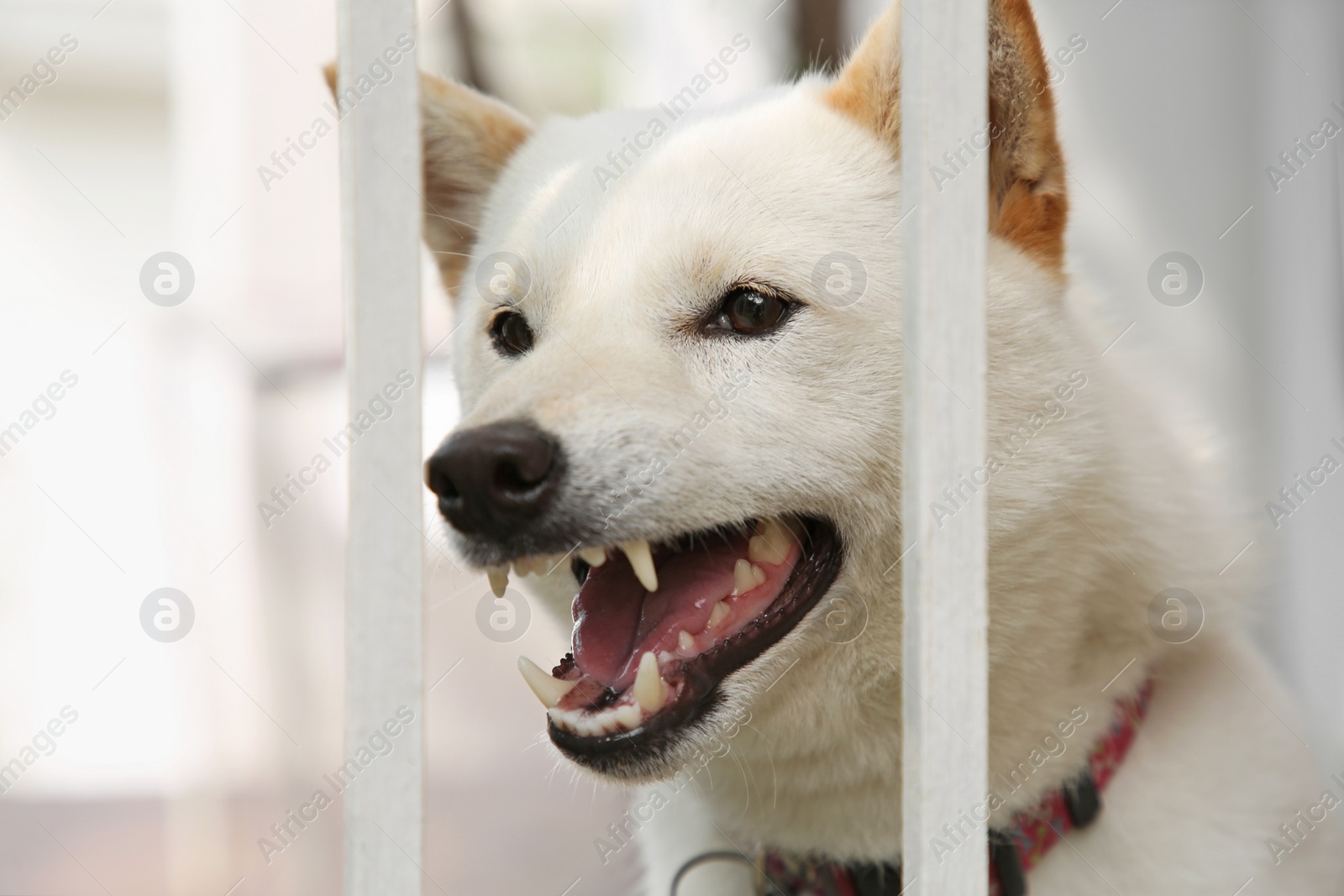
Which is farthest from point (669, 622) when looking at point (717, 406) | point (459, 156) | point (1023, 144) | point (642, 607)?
point (459, 156)

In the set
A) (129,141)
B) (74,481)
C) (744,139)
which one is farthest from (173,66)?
(744,139)

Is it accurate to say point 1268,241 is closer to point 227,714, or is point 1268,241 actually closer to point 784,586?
point 784,586

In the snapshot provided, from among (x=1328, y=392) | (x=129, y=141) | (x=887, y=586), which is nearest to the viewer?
(x=887, y=586)

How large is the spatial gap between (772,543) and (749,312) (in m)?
0.32

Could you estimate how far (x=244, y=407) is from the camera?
3.93 m

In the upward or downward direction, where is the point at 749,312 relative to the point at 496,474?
upward

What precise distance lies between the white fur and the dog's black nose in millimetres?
37

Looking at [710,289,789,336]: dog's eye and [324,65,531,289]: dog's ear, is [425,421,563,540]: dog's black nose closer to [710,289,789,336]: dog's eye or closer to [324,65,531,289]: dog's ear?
[710,289,789,336]: dog's eye

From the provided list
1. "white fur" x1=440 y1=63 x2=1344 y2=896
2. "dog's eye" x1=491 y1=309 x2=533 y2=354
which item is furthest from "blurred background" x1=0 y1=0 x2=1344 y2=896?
"white fur" x1=440 y1=63 x2=1344 y2=896

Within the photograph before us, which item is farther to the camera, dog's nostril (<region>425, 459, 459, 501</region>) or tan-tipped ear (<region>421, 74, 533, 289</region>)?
tan-tipped ear (<region>421, 74, 533, 289</region>)

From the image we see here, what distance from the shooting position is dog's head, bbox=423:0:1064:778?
3.84ft

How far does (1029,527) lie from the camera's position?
134 cm

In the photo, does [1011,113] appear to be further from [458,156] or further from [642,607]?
[458,156]

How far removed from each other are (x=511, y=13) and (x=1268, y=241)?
410cm
